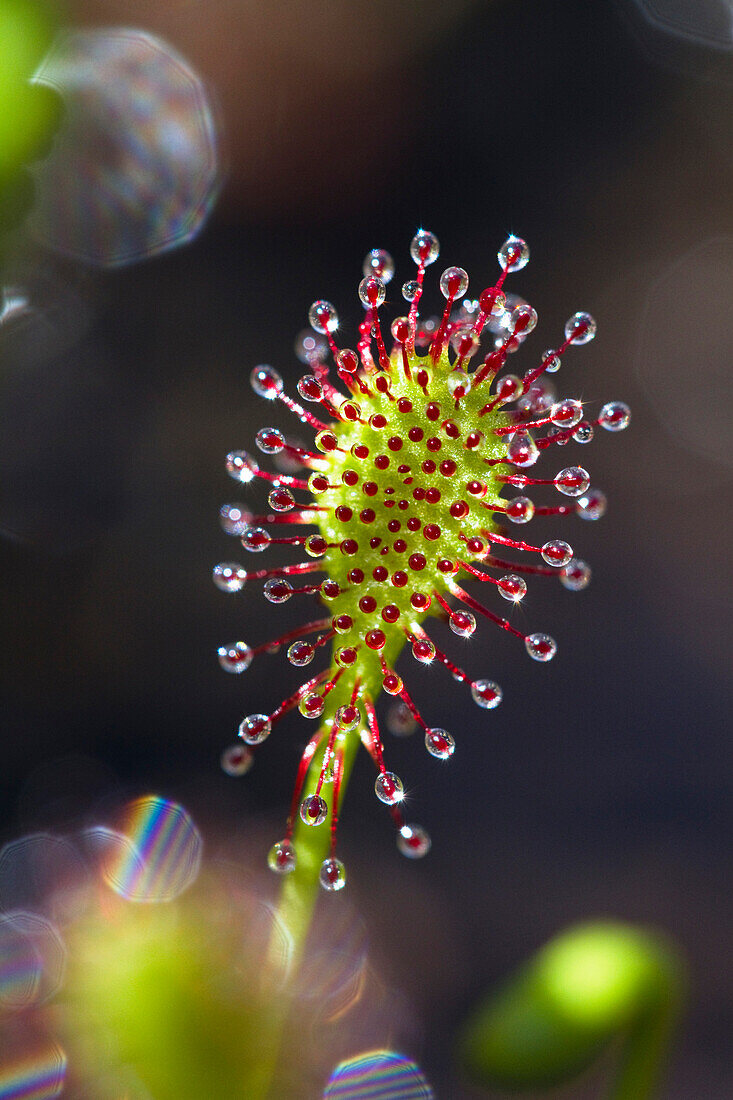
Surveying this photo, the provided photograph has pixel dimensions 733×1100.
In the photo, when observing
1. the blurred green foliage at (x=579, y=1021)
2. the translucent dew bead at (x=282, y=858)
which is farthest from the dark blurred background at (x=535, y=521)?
the translucent dew bead at (x=282, y=858)

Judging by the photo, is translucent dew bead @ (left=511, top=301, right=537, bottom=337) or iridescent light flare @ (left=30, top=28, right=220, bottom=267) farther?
iridescent light flare @ (left=30, top=28, right=220, bottom=267)

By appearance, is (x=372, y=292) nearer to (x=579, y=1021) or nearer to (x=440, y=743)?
(x=440, y=743)

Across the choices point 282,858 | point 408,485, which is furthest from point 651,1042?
point 408,485

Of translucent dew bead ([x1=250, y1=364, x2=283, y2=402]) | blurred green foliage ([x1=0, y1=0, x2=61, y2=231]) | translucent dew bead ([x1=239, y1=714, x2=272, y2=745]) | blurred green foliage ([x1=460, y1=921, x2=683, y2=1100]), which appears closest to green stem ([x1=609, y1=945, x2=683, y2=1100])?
blurred green foliage ([x1=460, y1=921, x2=683, y2=1100])

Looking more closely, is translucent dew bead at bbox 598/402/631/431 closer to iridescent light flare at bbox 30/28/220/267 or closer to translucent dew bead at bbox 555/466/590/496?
translucent dew bead at bbox 555/466/590/496

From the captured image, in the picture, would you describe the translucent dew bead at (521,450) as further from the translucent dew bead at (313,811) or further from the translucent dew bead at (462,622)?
the translucent dew bead at (313,811)

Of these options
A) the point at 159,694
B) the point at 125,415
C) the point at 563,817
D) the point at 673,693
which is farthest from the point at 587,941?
the point at 125,415
